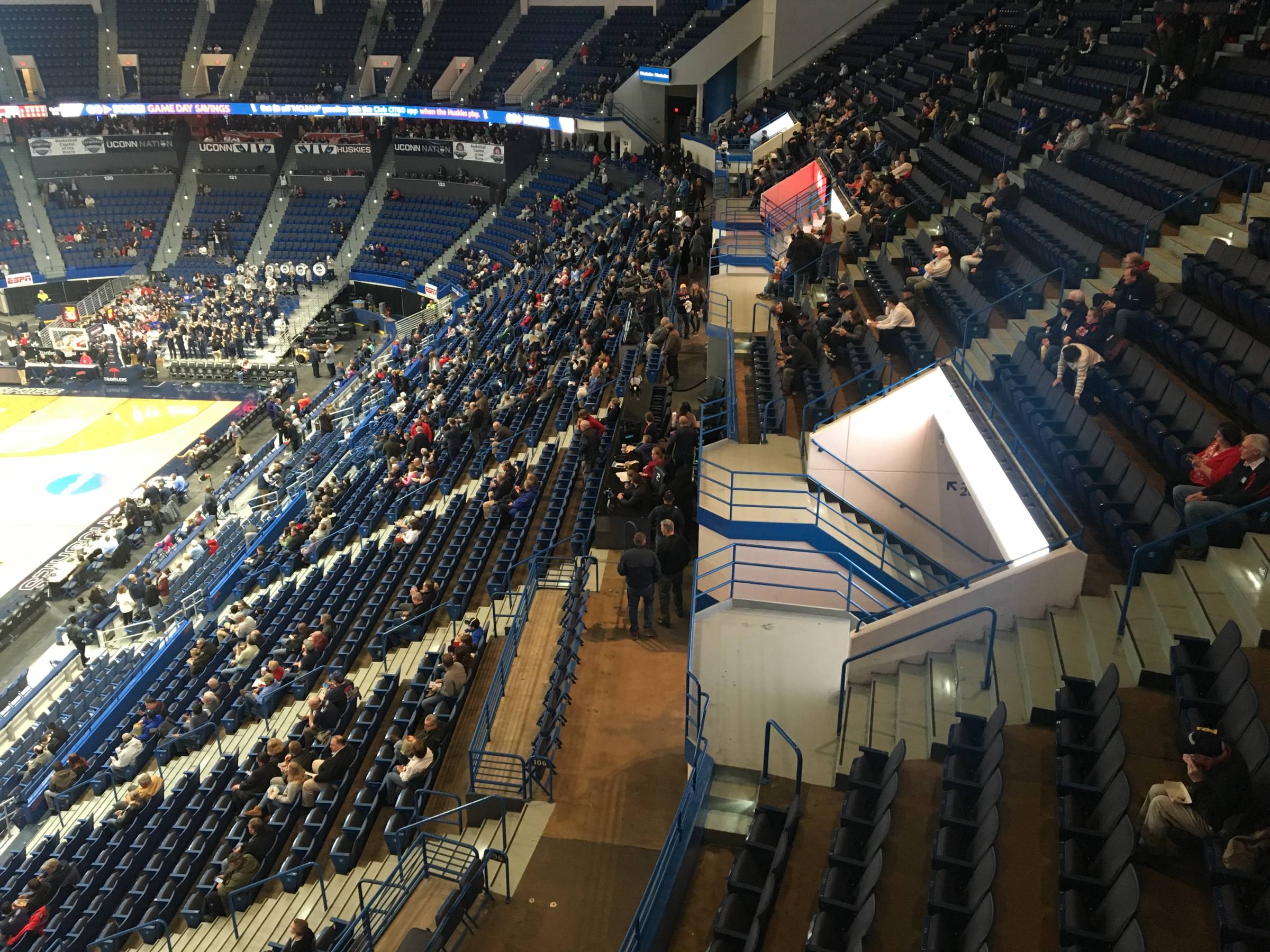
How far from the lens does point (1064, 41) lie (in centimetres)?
1738

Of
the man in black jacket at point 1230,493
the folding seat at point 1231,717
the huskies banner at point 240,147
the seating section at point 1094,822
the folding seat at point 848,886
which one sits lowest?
the folding seat at point 848,886

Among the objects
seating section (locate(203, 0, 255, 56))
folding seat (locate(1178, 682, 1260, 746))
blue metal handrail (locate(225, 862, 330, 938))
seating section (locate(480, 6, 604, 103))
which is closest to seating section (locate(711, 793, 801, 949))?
folding seat (locate(1178, 682, 1260, 746))

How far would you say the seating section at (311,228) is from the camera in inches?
1361

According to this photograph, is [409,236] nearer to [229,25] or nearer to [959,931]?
[229,25]

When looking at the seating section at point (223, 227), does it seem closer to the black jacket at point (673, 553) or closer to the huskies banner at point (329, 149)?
the huskies banner at point (329, 149)

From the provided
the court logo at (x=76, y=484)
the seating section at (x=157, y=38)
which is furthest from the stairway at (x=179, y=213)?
the court logo at (x=76, y=484)

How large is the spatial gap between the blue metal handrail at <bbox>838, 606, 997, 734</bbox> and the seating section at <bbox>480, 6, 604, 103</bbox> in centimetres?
3101

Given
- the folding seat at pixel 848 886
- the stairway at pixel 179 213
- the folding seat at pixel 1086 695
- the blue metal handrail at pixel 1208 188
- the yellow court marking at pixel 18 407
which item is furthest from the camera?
the stairway at pixel 179 213

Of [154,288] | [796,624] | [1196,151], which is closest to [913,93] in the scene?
[1196,151]

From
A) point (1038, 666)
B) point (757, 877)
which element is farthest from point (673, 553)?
point (757, 877)

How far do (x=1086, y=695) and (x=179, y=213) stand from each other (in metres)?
37.7

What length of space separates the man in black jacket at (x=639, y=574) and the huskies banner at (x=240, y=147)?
33951 millimetres

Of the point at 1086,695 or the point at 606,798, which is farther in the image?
the point at 606,798

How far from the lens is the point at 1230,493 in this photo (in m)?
6.24
